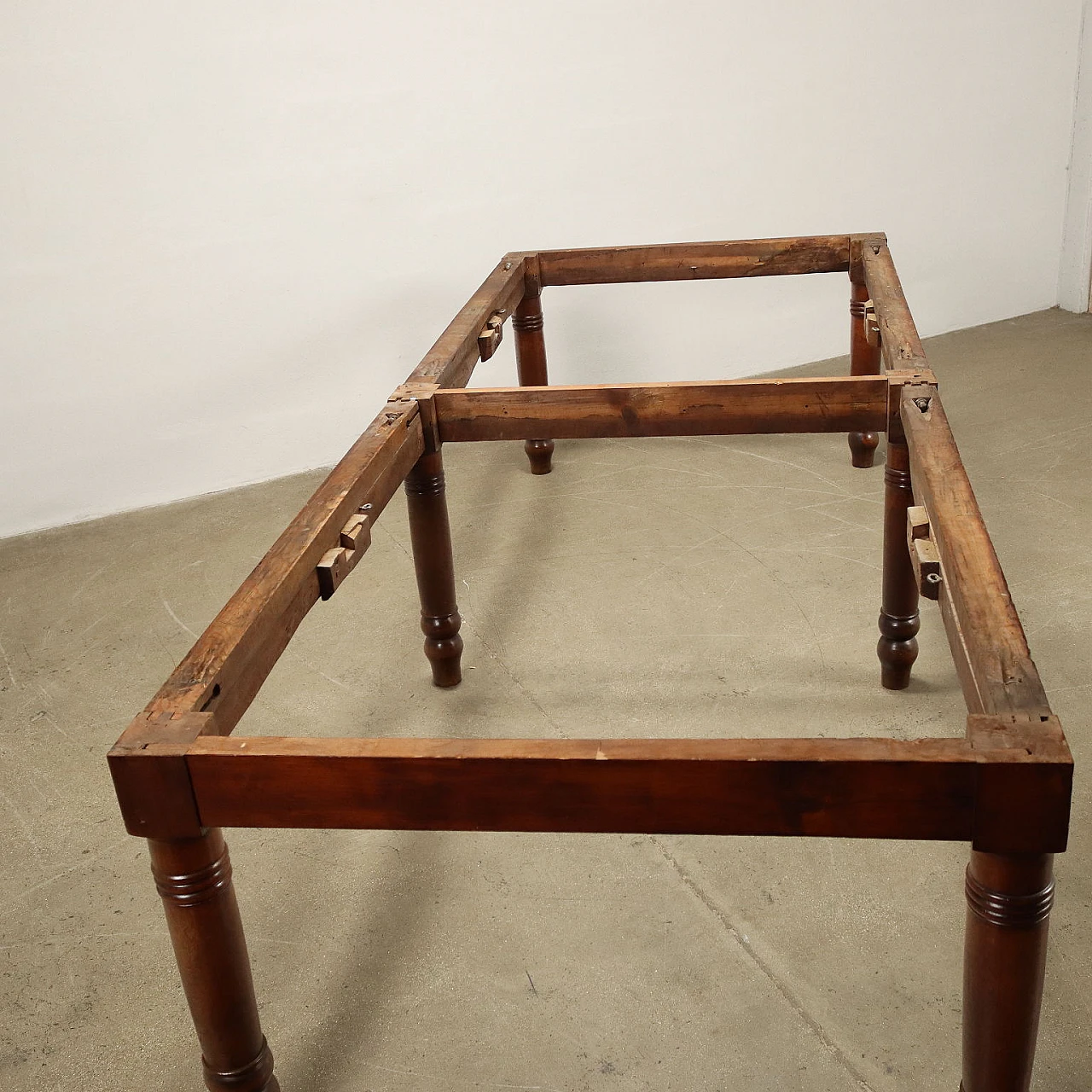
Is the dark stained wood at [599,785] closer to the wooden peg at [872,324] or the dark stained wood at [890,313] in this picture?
the dark stained wood at [890,313]

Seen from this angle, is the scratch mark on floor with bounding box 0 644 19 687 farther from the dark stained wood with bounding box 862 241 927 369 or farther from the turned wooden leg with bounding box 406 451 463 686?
the dark stained wood with bounding box 862 241 927 369

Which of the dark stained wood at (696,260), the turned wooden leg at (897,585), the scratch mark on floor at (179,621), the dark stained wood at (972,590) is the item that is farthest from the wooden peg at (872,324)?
the scratch mark on floor at (179,621)

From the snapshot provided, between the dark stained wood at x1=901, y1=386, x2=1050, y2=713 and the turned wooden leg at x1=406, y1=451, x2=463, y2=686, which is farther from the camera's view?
the turned wooden leg at x1=406, y1=451, x2=463, y2=686

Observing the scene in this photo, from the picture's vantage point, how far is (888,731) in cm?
261

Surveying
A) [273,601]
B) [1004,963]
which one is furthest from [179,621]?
[1004,963]

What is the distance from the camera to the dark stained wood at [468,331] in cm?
272

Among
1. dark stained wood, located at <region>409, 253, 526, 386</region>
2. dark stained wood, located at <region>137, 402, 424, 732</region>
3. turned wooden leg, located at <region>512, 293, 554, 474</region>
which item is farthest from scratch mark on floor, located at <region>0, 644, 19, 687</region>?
turned wooden leg, located at <region>512, 293, 554, 474</region>

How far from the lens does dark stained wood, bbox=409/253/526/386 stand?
2.72m

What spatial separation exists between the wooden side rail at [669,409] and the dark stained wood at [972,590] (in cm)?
27

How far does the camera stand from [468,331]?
298cm

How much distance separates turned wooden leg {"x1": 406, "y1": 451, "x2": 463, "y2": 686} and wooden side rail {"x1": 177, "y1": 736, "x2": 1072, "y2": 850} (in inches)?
48.7

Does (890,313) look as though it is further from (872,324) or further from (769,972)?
(769,972)

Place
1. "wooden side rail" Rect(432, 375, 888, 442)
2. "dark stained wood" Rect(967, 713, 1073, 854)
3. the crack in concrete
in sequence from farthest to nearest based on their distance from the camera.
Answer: "wooden side rail" Rect(432, 375, 888, 442) → the crack in concrete → "dark stained wood" Rect(967, 713, 1073, 854)

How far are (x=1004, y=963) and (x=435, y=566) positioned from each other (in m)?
1.63
